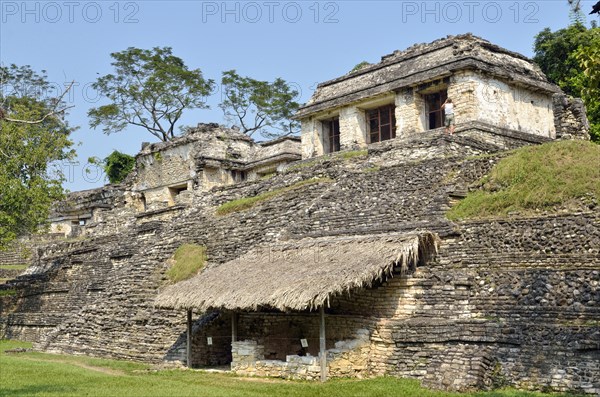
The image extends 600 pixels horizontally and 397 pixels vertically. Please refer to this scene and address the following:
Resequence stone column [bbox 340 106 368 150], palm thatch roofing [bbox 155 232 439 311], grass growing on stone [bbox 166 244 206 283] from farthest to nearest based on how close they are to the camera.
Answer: stone column [bbox 340 106 368 150], grass growing on stone [bbox 166 244 206 283], palm thatch roofing [bbox 155 232 439 311]

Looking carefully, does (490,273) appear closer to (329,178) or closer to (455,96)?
(329,178)

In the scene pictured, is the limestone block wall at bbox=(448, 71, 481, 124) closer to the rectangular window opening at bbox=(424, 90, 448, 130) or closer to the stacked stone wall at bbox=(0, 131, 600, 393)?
the rectangular window opening at bbox=(424, 90, 448, 130)

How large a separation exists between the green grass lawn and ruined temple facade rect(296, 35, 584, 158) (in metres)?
11.1

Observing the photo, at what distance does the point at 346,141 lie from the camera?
81.0 ft

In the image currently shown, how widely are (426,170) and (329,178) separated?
3.33 meters

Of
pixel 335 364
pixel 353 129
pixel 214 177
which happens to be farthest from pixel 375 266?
pixel 214 177

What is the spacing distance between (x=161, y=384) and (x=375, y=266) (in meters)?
3.83

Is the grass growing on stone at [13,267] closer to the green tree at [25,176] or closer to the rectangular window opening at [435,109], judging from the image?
the green tree at [25,176]

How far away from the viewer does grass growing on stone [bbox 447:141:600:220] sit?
46.2 feet

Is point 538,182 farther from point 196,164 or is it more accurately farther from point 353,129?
point 196,164

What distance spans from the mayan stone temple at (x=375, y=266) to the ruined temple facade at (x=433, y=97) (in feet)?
0.18

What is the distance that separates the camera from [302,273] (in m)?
13.1

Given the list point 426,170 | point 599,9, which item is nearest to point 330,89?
point 426,170

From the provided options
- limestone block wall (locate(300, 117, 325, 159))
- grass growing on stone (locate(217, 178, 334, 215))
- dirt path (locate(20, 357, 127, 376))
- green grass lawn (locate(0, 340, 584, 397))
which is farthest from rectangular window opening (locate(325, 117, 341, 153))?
green grass lawn (locate(0, 340, 584, 397))
